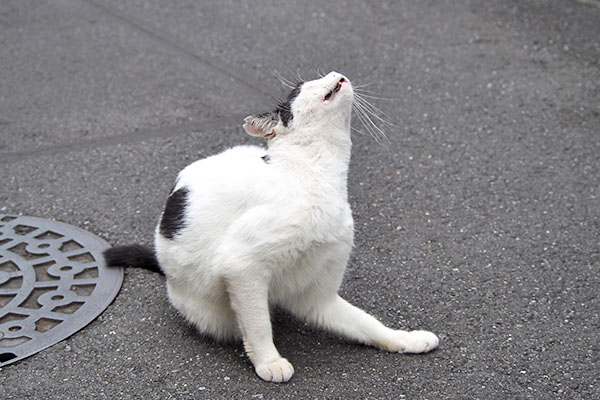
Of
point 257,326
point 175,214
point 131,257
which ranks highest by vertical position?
point 175,214

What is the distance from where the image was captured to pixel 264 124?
250 centimetres

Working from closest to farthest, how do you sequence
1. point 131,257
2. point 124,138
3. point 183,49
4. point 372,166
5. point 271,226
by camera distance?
point 271,226 < point 131,257 < point 372,166 < point 124,138 < point 183,49

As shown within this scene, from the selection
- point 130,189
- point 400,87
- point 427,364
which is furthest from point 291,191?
point 400,87

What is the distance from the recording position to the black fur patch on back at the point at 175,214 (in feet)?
8.30

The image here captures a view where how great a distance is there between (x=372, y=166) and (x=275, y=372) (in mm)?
1836

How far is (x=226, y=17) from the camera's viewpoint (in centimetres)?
589

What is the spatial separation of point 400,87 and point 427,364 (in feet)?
8.70

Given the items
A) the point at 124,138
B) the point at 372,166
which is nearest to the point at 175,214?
the point at 372,166

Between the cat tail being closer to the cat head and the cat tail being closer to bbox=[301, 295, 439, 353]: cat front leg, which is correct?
bbox=[301, 295, 439, 353]: cat front leg

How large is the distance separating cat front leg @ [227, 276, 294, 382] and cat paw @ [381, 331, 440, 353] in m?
0.42

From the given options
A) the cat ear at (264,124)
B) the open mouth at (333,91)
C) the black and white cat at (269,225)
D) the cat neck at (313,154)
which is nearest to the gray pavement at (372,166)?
the black and white cat at (269,225)

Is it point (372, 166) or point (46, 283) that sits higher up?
point (372, 166)

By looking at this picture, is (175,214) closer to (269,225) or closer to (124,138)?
(269,225)

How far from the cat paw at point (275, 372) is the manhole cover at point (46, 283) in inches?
31.8
